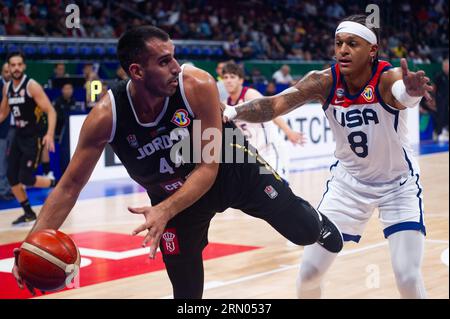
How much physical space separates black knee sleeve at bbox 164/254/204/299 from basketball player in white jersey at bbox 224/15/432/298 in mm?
748

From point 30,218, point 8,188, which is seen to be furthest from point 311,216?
point 8,188

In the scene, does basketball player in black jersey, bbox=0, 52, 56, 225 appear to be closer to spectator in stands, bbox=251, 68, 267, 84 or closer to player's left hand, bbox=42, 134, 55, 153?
player's left hand, bbox=42, 134, 55, 153

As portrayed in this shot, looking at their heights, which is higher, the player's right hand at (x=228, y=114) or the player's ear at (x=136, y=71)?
the player's ear at (x=136, y=71)

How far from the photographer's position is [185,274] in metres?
4.01

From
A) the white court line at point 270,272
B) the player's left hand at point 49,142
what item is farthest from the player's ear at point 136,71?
the player's left hand at point 49,142

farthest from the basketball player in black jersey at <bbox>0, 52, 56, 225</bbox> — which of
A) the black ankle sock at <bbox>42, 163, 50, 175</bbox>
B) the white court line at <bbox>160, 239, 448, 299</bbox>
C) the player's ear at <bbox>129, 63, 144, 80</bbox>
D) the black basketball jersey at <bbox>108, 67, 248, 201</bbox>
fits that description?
the player's ear at <bbox>129, 63, 144, 80</bbox>

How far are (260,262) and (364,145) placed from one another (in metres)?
2.78

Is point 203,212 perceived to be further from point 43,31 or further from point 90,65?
point 43,31

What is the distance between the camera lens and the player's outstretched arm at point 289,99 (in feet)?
14.3

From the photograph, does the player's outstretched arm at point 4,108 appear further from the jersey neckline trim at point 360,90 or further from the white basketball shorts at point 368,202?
the jersey neckline trim at point 360,90

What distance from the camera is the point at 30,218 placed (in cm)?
859

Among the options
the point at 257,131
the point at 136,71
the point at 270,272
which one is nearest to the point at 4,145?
the point at 257,131

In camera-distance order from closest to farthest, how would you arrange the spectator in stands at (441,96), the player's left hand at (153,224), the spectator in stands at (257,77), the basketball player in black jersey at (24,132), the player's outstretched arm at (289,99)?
the player's left hand at (153,224) → the player's outstretched arm at (289,99) → the basketball player in black jersey at (24,132) → the spectator in stands at (257,77) → the spectator in stands at (441,96)
